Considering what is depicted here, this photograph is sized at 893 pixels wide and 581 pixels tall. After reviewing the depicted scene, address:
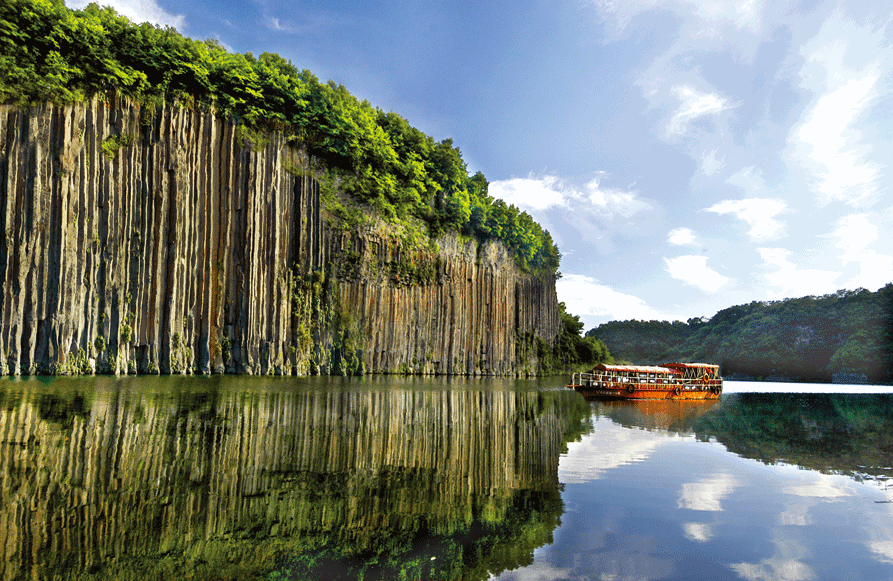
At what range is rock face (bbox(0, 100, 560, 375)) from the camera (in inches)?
1314

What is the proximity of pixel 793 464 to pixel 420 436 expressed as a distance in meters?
10.5

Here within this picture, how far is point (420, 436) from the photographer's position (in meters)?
15.2

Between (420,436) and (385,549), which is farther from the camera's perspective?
(420,436)

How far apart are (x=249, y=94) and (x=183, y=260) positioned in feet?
55.5

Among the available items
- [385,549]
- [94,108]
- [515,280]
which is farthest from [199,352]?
[515,280]

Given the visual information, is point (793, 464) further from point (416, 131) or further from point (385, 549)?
point (416, 131)

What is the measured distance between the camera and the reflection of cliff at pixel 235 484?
21.5 ft

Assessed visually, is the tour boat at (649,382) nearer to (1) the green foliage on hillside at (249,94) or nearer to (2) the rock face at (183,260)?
(2) the rock face at (183,260)

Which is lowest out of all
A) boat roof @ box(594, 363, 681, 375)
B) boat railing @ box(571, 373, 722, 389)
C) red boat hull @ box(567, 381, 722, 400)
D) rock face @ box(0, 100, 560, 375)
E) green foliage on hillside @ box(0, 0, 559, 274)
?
red boat hull @ box(567, 381, 722, 400)

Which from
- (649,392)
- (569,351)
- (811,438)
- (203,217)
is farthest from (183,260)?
(569,351)

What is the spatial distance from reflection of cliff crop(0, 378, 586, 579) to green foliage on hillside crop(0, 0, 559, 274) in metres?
28.1

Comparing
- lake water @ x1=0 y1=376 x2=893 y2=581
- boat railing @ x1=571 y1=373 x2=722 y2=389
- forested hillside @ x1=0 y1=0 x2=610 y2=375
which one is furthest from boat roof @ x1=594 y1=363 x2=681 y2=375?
forested hillside @ x1=0 y1=0 x2=610 y2=375

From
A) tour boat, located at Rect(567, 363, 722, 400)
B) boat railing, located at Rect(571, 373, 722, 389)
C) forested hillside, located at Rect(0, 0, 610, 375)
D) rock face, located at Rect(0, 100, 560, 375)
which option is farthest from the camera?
boat railing, located at Rect(571, 373, 722, 389)

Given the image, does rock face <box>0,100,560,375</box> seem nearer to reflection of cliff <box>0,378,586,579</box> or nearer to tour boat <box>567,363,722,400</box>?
reflection of cliff <box>0,378,586,579</box>
